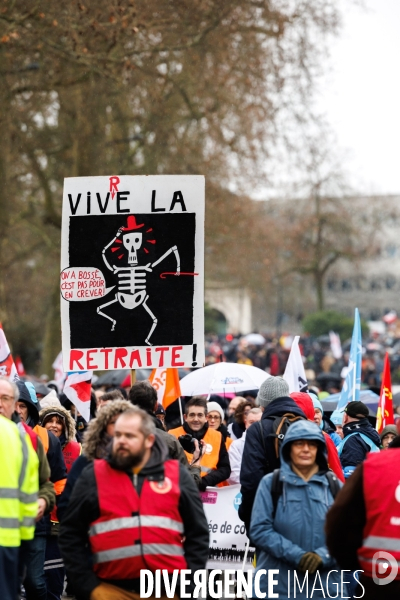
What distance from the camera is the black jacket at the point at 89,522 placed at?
5.25m

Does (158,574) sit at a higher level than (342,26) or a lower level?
lower

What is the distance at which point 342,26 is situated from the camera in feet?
76.4

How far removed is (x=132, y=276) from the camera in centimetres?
812

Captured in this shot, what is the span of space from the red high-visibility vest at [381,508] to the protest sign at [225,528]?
13.9ft

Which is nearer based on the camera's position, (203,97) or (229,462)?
(229,462)

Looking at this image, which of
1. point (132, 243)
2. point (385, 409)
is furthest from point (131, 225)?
point (385, 409)

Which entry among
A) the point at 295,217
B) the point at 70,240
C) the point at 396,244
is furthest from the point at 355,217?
the point at 70,240

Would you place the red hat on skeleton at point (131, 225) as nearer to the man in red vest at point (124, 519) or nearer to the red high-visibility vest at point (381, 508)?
the man in red vest at point (124, 519)

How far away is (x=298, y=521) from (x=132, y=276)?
116 inches

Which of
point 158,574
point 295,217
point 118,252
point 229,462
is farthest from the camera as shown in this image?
point 295,217

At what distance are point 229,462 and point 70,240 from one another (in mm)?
2325

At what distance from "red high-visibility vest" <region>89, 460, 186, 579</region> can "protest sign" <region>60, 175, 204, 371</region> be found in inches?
110

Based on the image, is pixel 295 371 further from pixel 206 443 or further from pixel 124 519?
pixel 124 519

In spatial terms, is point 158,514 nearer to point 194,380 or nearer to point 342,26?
point 194,380
